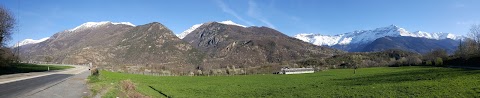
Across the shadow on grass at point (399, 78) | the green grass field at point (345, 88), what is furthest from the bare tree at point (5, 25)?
the shadow on grass at point (399, 78)

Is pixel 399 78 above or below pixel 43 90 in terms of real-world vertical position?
below

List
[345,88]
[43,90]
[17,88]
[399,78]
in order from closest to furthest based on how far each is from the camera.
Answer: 1. [43,90]
2. [17,88]
3. [345,88]
4. [399,78]

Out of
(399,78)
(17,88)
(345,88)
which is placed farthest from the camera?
(399,78)

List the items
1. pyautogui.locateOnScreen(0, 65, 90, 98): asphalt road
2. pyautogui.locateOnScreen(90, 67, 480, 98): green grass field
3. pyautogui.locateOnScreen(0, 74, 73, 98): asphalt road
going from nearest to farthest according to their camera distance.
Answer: pyautogui.locateOnScreen(0, 65, 90, 98): asphalt road → pyautogui.locateOnScreen(0, 74, 73, 98): asphalt road → pyautogui.locateOnScreen(90, 67, 480, 98): green grass field

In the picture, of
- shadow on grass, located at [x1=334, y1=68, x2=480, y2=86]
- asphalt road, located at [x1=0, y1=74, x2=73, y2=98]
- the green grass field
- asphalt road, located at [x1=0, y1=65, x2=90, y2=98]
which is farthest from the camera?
shadow on grass, located at [x1=334, y1=68, x2=480, y2=86]

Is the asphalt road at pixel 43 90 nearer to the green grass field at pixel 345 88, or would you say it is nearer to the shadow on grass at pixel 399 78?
the green grass field at pixel 345 88

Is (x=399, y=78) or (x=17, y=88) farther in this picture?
(x=399, y=78)

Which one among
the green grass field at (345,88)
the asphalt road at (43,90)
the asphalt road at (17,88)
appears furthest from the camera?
the green grass field at (345,88)

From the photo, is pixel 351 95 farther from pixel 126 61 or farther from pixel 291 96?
pixel 126 61

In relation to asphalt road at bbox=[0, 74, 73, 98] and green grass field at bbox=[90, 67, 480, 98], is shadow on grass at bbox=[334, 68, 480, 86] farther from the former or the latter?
asphalt road at bbox=[0, 74, 73, 98]

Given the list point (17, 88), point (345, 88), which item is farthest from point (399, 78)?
point (17, 88)

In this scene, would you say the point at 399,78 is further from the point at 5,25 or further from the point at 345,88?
the point at 5,25

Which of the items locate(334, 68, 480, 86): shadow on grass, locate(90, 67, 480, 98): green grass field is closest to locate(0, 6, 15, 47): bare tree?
locate(90, 67, 480, 98): green grass field

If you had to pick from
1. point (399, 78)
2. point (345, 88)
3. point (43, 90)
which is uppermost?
point (43, 90)
